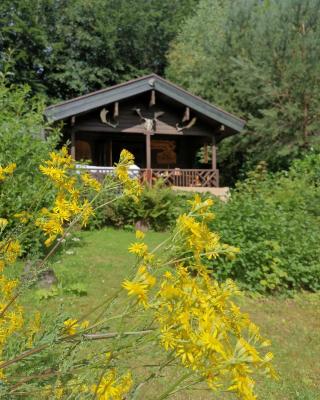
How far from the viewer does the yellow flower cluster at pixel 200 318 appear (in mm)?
832

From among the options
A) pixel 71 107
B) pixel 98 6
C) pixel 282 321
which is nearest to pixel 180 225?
pixel 282 321

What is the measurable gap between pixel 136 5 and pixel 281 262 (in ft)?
80.6

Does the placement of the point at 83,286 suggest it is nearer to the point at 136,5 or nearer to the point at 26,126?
the point at 26,126

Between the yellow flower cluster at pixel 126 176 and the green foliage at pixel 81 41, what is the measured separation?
879 inches

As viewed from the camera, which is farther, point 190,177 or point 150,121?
point 190,177

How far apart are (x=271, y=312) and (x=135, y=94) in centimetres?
927

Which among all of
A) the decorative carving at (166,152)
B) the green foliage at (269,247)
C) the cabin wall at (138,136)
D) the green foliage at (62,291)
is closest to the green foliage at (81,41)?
the cabin wall at (138,136)

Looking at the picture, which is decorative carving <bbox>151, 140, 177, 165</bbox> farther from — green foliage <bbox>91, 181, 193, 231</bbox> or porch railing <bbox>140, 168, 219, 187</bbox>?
green foliage <bbox>91, 181, 193, 231</bbox>

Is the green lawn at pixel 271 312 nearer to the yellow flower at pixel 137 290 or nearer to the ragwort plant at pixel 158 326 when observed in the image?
the ragwort plant at pixel 158 326

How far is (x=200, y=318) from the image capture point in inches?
35.8

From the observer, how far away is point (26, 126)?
22.7 ft

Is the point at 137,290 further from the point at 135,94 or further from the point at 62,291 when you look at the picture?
the point at 135,94

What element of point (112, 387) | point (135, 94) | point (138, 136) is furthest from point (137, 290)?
point (138, 136)

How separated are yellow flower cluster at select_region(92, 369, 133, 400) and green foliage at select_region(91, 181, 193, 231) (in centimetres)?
824
